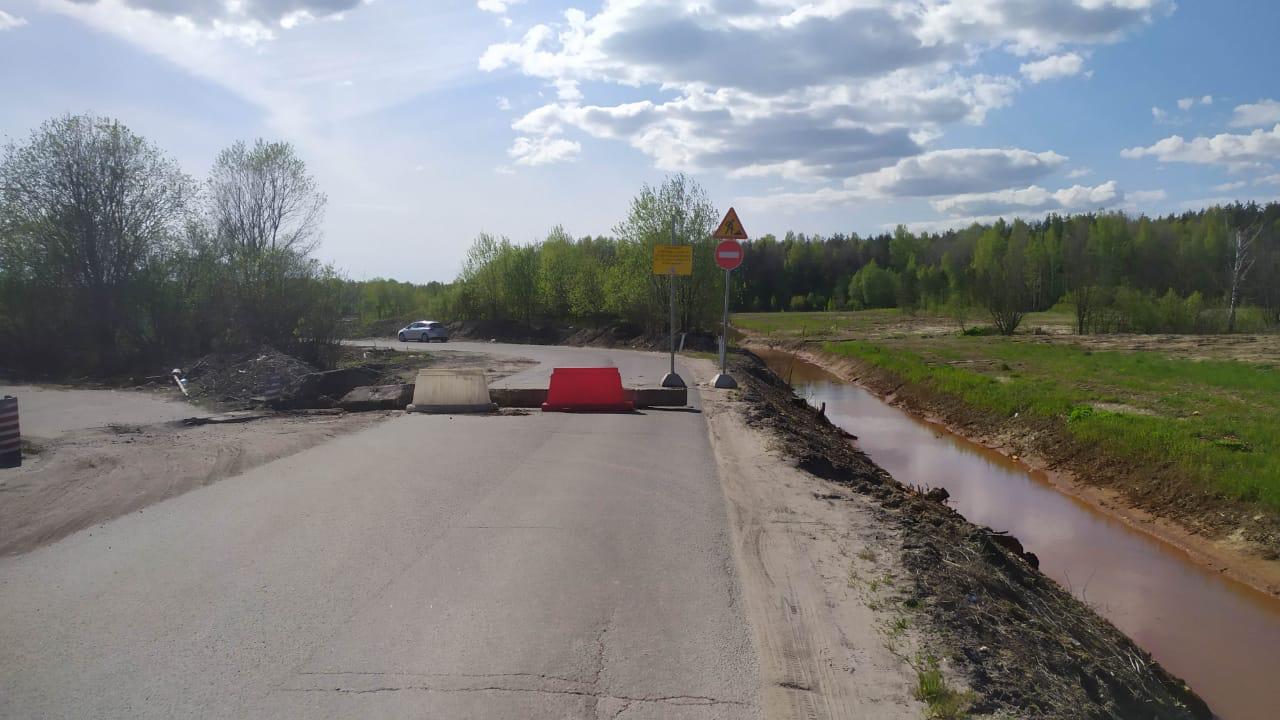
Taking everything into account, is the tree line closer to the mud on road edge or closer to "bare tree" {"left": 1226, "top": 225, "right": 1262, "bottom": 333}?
the mud on road edge

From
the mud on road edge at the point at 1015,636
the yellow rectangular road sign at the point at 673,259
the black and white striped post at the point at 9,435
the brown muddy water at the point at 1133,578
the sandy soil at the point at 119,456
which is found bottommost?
the brown muddy water at the point at 1133,578

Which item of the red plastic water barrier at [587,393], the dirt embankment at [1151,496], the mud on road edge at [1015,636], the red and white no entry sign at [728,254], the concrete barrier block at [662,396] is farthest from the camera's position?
the red and white no entry sign at [728,254]

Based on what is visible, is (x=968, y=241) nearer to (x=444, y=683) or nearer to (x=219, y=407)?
(x=219, y=407)

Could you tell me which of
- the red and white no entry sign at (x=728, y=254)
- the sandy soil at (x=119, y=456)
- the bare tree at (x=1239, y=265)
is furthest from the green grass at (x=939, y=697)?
the bare tree at (x=1239, y=265)

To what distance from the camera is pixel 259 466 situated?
1020 centimetres

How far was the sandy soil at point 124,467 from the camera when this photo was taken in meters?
7.67

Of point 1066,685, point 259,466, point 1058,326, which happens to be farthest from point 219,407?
point 1058,326

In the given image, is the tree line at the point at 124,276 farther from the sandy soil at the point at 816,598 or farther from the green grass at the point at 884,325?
the green grass at the point at 884,325

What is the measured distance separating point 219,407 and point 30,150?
52.3 feet

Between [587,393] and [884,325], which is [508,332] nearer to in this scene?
[884,325]

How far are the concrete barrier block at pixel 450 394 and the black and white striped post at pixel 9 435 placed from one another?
6289 millimetres

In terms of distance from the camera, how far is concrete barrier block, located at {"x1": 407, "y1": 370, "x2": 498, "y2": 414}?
15492mm

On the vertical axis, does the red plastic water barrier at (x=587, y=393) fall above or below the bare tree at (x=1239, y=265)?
below

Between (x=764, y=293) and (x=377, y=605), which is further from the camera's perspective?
(x=764, y=293)
